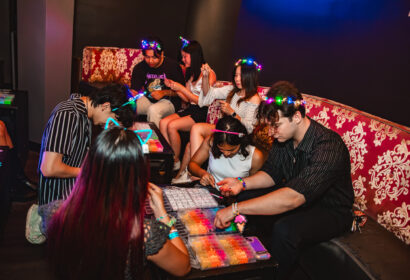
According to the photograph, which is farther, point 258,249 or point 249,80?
point 249,80

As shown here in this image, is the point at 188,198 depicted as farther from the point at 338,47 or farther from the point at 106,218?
the point at 338,47

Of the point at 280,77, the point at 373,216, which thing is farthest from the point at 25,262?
the point at 280,77

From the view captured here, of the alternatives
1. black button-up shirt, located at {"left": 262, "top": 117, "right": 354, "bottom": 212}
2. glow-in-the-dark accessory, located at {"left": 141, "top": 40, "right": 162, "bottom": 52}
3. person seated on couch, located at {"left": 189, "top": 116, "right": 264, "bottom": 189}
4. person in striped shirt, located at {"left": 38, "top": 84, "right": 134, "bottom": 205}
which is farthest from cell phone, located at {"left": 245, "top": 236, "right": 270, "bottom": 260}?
glow-in-the-dark accessory, located at {"left": 141, "top": 40, "right": 162, "bottom": 52}

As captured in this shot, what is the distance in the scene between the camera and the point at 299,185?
1829mm

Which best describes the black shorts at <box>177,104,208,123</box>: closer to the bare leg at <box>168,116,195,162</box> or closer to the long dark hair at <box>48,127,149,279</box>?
the bare leg at <box>168,116,195,162</box>

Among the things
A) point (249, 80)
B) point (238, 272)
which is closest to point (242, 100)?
point (249, 80)

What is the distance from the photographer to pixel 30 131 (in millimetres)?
3945

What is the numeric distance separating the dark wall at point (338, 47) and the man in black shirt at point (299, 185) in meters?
0.93

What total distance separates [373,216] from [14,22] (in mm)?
4738

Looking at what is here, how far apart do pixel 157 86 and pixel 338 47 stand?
2.07m

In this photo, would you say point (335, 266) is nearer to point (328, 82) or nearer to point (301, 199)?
point (301, 199)

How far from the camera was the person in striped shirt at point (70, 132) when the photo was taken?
67.3 inches

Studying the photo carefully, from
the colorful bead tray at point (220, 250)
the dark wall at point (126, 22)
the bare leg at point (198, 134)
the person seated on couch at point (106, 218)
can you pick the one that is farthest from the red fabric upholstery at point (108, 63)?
Result: the person seated on couch at point (106, 218)

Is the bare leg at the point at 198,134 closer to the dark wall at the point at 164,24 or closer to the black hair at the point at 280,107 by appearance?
the black hair at the point at 280,107
